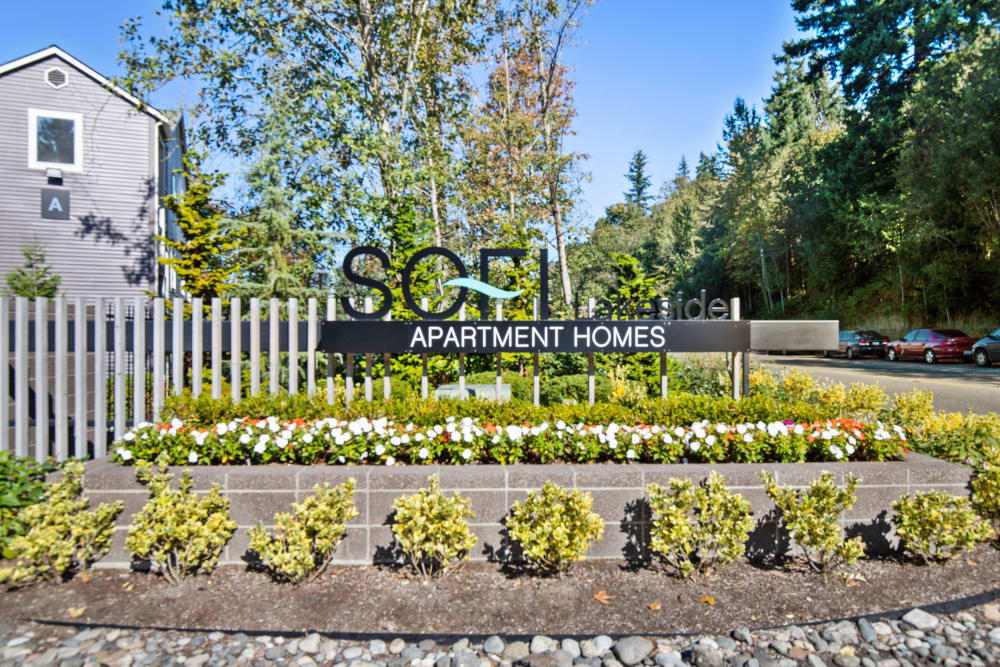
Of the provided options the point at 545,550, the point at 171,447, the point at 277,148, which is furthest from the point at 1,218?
the point at 545,550

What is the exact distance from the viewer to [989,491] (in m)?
3.63

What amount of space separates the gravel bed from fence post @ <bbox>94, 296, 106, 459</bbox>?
7.36 feet

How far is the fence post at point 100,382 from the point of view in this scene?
483cm

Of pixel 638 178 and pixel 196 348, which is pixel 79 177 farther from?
pixel 638 178

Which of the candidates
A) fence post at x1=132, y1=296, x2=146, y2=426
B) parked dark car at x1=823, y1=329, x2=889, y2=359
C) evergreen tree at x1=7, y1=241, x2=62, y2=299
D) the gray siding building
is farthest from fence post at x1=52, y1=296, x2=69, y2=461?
parked dark car at x1=823, y1=329, x2=889, y2=359

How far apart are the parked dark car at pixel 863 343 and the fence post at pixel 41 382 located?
25464 mm

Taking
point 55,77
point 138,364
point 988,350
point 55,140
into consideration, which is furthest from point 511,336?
point 988,350

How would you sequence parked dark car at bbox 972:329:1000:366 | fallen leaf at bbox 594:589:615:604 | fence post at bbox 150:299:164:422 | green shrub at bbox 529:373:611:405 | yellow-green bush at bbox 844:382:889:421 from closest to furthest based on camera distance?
fallen leaf at bbox 594:589:615:604 < fence post at bbox 150:299:164:422 < yellow-green bush at bbox 844:382:889:421 < green shrub at bbox 529:373:611:405 < parked dark car at bbox 972:329:1000:366

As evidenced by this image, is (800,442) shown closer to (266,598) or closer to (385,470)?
(385,470)

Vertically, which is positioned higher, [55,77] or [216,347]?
[55,77]

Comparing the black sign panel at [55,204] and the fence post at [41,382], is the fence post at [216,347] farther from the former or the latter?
the black sign panel at [55,204]

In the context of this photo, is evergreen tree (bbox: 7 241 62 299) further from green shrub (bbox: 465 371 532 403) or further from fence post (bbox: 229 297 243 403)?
green shrub (bbox: 465 371 532 403)

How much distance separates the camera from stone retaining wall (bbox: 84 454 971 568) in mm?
3637

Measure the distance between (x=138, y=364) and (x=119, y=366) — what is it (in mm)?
181
